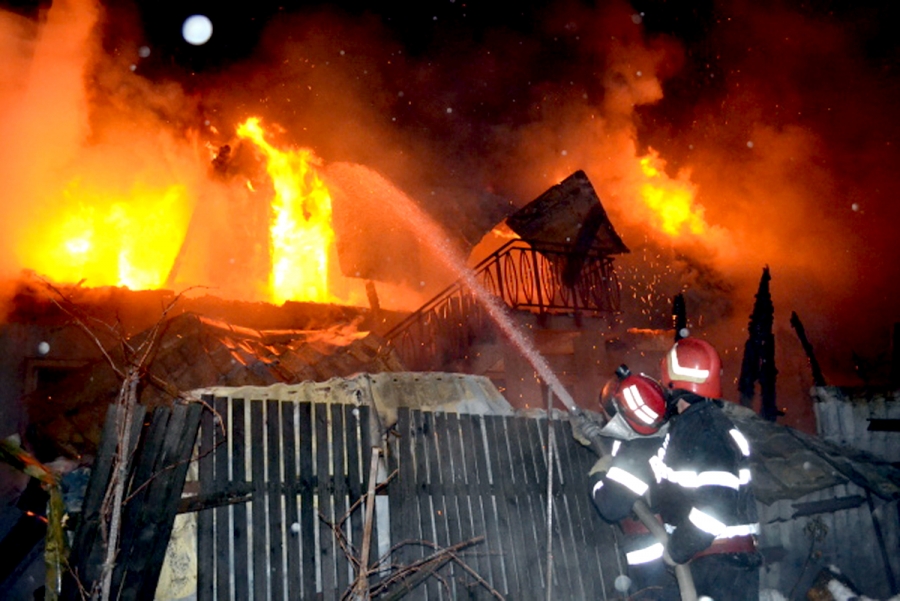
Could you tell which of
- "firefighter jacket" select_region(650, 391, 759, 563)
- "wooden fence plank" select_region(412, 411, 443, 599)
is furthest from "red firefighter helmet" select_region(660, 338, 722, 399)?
"wooden fence plank" select_region(412, 411, 443, 599)

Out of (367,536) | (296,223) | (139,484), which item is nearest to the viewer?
(367,536)

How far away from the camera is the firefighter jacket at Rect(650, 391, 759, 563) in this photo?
371 cm

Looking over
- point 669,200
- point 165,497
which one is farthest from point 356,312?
point 669,200

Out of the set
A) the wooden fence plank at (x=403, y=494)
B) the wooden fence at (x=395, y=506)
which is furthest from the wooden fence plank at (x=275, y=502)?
the wooden fence plank at (x=403, y=494)

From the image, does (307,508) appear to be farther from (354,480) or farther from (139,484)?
(139,484)

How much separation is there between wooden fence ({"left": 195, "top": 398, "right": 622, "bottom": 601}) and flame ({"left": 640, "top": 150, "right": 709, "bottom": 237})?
22.1m

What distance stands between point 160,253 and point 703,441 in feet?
44.0

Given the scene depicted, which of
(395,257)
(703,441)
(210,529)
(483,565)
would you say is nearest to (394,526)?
(483,565)

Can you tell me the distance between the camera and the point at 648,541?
4414 mm

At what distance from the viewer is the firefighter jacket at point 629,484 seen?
4.14m

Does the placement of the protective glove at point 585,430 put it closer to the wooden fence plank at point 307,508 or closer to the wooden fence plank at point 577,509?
the wooden fence plank at point 577,509

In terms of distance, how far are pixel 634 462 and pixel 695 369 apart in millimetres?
836

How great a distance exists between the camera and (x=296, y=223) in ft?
51.7

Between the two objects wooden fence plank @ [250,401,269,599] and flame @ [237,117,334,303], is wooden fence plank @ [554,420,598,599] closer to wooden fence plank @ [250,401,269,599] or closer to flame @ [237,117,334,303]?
wooden fence plank @ [250,401,269,599]
